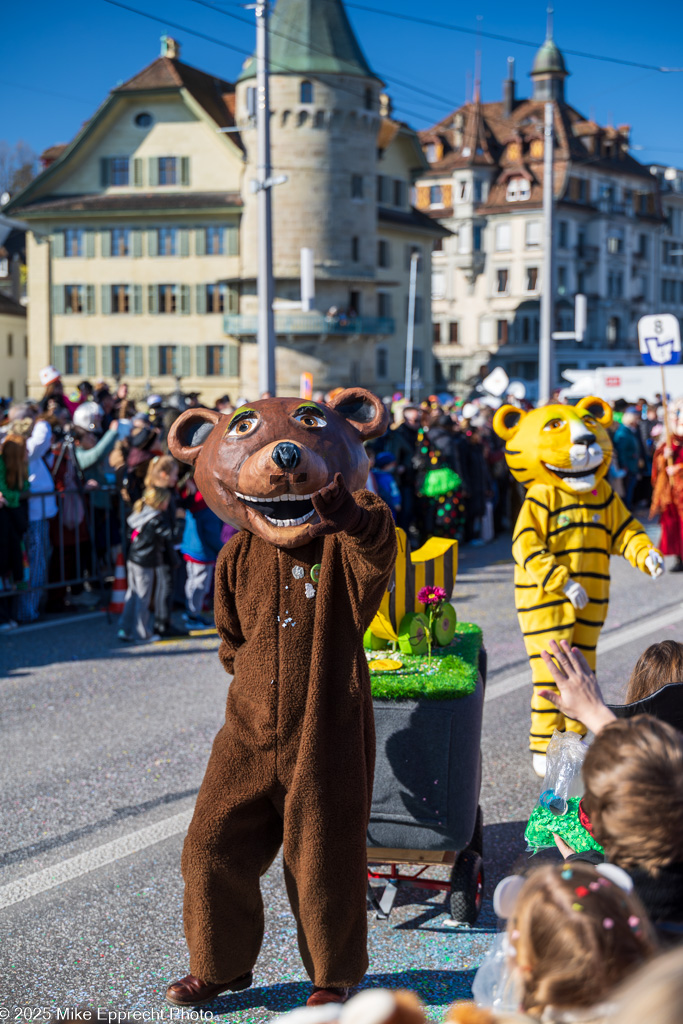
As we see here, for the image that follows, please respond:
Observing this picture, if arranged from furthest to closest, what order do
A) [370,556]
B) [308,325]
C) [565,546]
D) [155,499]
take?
[308,325] → [155,499] → [565,546] → [370,556]

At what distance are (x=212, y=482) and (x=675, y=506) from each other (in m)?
9.19

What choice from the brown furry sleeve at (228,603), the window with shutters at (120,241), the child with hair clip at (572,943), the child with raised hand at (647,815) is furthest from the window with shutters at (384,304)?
the child with hair clip at (572,943)

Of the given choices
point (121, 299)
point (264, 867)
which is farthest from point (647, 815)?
point (121, 299)

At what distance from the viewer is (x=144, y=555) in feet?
28.7

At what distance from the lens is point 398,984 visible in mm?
3734

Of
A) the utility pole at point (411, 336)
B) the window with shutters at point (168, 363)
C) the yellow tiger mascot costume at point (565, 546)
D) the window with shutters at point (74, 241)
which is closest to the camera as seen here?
the yellow tiger mascot costume at point (565, 546)

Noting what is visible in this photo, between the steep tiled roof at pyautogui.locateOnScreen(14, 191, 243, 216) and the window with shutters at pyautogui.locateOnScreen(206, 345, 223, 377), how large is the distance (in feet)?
19.2

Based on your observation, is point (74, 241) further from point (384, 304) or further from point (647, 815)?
point (647, 815)

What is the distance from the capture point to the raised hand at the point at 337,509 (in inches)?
128

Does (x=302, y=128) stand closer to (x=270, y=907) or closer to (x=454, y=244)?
(x=454, y=244)

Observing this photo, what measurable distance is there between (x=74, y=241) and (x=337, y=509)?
4773 centimetres

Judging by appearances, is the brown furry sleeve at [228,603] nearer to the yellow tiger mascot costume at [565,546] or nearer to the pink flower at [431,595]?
the pink flower at [431,595]

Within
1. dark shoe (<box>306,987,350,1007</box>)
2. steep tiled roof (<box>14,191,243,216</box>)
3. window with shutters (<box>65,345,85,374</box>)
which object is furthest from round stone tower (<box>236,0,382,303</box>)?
Result: dark shoe (<box>306,987,350,1007</box>)

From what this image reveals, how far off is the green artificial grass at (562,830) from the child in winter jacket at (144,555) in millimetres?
5712
